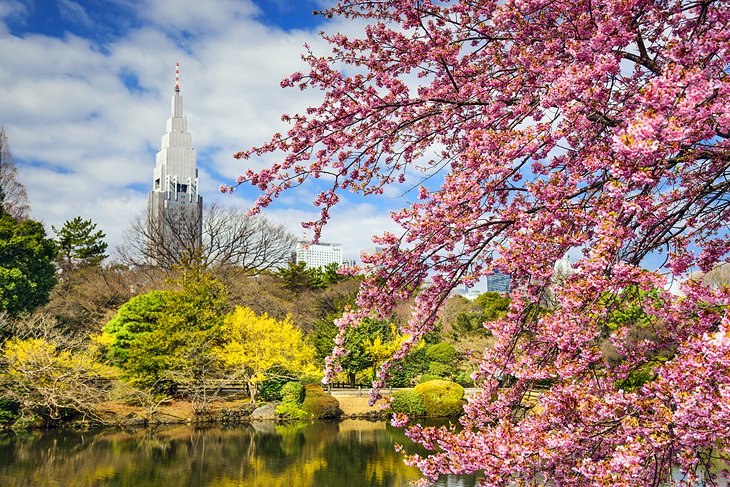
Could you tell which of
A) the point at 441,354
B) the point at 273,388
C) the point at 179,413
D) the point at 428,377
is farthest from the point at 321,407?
the point at 441,354

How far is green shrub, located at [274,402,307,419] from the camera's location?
19.8 meters

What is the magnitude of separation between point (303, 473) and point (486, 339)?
16.4m

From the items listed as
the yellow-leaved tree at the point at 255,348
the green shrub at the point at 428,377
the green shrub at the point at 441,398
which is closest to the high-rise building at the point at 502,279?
the yellow-leaved tree at the point at 255,348

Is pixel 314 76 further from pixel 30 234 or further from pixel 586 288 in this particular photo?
pixel 30 234

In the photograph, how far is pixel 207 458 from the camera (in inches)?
526

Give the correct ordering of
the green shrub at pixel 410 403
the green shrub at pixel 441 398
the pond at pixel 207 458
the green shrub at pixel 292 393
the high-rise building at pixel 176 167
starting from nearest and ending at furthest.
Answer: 1. the pond at pixel 207 458
2. the green shrub at pixel 292 393
3. the green shrub at pixel 410 403
4. the green shrub at pixel 441 398
5. the high-rise building at pixel 176 167

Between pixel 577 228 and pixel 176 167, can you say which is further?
pixel 176 167

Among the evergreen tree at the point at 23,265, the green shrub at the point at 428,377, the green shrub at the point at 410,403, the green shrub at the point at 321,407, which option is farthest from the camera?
the green shrub at the point at 428,377

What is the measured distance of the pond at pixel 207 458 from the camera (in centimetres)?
1138

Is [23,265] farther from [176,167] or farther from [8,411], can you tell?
[176,167]

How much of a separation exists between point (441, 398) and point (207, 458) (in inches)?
399

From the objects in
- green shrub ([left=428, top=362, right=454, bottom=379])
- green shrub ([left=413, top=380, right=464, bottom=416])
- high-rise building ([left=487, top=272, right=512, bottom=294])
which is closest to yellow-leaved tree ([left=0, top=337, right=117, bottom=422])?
green shrub ([left=413, top=380, right=464, bottom=416])

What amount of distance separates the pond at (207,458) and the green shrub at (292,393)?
2.27m

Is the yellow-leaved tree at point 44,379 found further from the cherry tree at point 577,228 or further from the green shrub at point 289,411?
the cherry tree at point 577,228
